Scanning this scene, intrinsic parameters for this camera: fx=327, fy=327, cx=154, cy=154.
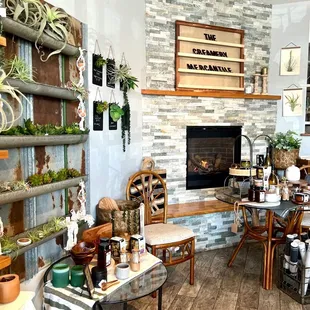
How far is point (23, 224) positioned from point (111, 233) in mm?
666

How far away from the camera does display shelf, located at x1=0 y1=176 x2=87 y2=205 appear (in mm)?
1532

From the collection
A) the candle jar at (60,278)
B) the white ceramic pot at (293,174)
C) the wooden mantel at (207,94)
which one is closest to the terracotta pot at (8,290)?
the candle jar at (60,278)

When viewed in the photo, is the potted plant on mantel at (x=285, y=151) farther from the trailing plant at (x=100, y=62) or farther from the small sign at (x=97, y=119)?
the trailing plant at (x=100, y=62)

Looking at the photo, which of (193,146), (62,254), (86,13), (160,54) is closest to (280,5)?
(160,54)

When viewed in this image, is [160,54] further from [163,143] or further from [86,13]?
[86,13]

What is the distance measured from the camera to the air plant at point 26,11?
1.55 meters

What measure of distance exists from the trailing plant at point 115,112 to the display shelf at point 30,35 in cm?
71

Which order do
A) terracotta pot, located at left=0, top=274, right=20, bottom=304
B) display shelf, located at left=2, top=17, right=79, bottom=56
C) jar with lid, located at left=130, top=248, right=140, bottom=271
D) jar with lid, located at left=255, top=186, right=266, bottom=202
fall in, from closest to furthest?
terracotta pot, located at left=0, top=274, right=20, bottom=304 < display shelf, located at left=2, top=17, right=79, bottom=56 < jar with lid, located at left=130, top=248, right=140, bottom=271 < jar with lid, located at left=255, top=186, right=266, bottom=202

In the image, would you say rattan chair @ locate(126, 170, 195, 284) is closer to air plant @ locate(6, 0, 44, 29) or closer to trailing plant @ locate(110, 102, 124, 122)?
trailing plant @ locate(110, 102, 124, 122)

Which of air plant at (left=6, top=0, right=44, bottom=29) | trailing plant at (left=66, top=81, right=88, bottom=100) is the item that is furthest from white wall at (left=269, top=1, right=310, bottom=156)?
air plant at (left=6, top=0, right=44, bottom=29)

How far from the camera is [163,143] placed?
3.58m

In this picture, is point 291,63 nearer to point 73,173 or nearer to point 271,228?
→ point 271,228

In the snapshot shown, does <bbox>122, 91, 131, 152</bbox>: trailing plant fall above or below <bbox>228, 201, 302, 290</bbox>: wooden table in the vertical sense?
above

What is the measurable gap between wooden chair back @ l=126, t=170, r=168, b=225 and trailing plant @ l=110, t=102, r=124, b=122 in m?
0.54
